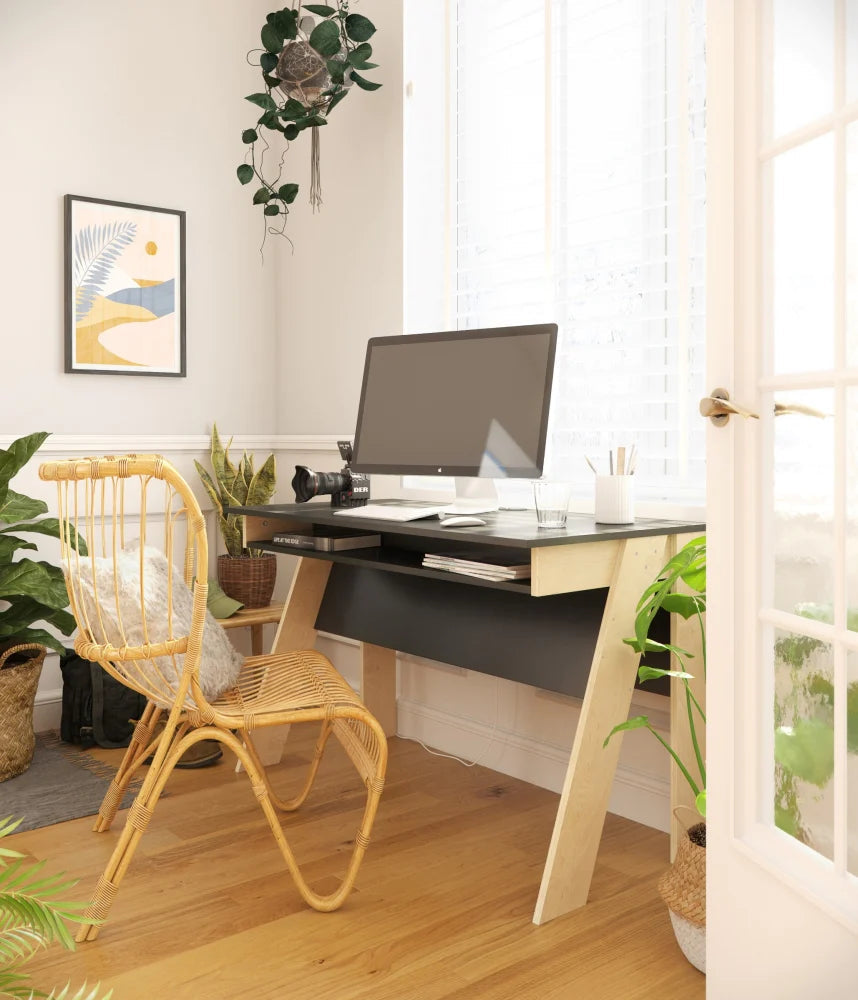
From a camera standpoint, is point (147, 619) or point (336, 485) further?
point (336, 485)

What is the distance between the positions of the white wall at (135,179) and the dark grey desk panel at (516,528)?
1134 millimetres

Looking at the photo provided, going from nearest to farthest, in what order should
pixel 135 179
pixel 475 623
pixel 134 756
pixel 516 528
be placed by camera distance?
pixel 516 528 < pixel 134 756 < pixel 475 623 < pixel 135 179

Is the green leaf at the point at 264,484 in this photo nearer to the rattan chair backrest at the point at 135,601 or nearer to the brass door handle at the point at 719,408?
the rattan chair backrest at the point at 135,601

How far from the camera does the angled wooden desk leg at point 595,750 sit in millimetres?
2076

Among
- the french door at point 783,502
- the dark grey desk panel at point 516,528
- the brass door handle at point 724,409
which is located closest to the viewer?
the french door at point 783,502

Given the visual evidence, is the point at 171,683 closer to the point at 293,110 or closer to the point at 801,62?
the point at 801,62

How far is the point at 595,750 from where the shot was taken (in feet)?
6.95

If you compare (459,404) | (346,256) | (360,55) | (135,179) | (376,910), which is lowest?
(376,910)

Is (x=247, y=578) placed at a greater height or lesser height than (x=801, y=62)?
lesser

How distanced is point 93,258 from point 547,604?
79.1 inches

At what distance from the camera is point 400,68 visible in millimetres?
3221

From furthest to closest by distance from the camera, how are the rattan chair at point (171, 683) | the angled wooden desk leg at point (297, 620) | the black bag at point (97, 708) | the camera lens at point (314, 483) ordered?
the black bag at point (97, 708)
the angled wooden desk leg at point (297, 620)
the camera lens at point (314, 483)
the rattan chair at point (171, 683)

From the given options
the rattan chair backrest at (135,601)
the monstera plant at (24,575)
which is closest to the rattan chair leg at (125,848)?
the rattan chair backrest at (135,601)

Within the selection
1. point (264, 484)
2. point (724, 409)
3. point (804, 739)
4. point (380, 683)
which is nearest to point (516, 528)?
point (724, 409)
